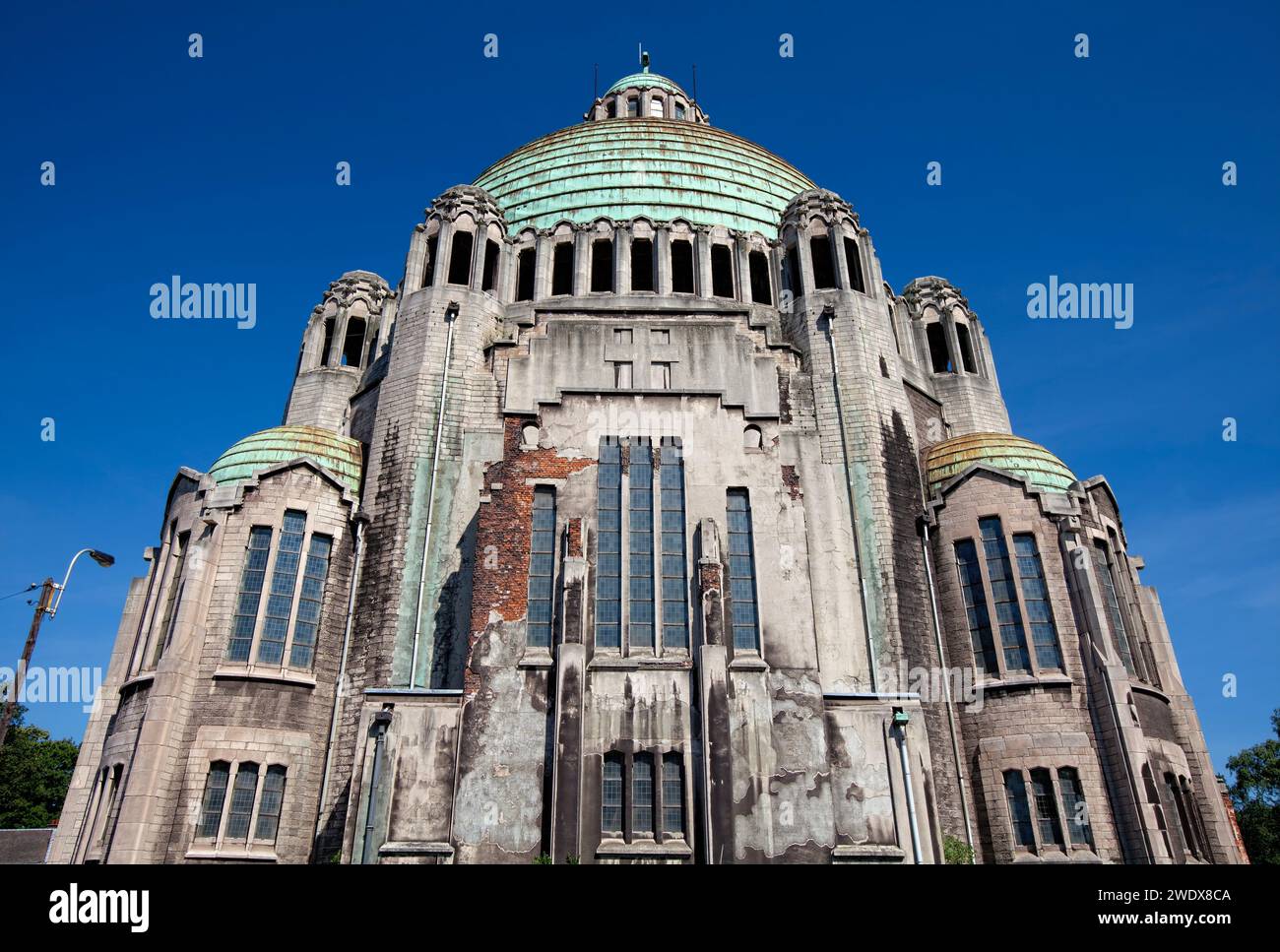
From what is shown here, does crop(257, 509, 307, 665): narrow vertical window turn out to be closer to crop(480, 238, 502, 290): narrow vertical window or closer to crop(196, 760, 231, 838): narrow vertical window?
crop(196, 760, 231, 838): narrow vertical window

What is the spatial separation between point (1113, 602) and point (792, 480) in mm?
11641

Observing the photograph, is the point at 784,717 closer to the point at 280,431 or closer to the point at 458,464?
the point at 458,464

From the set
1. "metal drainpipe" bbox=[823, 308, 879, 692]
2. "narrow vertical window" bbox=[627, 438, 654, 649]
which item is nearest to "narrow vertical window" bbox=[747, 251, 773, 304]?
"metal drainpipe" bbox=[823, 308, 879, 692]

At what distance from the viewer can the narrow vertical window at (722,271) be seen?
41625mm

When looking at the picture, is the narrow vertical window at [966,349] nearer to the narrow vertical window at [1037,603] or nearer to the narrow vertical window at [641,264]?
the narrow vertical window at [1037,603]

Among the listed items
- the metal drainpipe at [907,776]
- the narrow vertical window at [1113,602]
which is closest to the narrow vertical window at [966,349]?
the narrow vertical window at [1113,602]

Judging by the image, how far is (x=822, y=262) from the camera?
124 feet

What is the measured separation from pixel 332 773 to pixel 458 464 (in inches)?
408

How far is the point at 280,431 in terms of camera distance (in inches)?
1251

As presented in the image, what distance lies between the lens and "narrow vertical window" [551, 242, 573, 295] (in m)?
40.7

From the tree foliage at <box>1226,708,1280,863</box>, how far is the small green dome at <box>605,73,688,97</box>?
6267cm

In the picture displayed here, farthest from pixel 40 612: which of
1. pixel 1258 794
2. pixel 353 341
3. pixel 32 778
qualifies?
pixel 1258 794

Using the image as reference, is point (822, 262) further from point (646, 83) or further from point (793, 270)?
point (646, 83)
